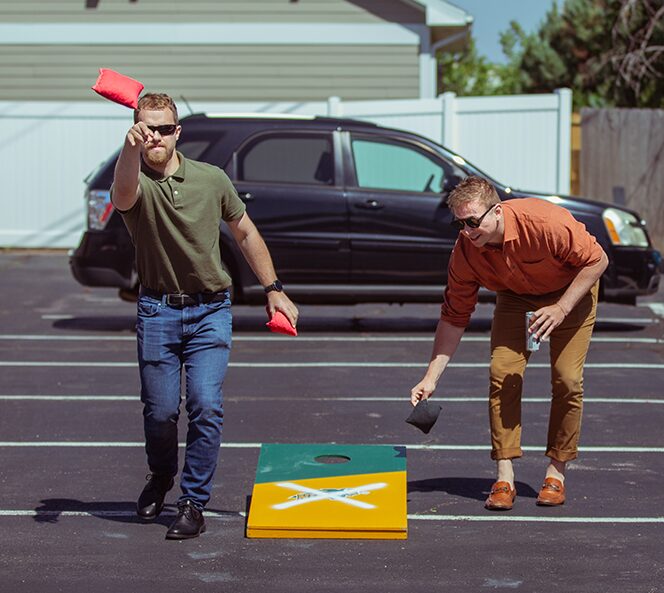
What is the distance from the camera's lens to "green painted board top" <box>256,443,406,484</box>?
261 inches

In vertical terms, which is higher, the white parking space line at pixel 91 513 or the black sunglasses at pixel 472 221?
the black sunglasses at pixel 472 221

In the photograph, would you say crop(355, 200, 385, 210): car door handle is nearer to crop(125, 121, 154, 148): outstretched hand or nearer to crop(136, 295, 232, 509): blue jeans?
crop(136, 295, 232, 509): blue jeans

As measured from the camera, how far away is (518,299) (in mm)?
6625

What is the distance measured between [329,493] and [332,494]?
0.06ft

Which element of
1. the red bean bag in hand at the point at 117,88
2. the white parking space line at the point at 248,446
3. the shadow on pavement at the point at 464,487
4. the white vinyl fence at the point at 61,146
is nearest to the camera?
the red bean bag in hand at the point at 117,88

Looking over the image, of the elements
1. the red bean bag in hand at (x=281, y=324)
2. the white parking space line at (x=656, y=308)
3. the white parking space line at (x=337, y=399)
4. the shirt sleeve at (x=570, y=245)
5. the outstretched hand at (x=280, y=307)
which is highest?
the shirt sleeve at (x=570, y=245)

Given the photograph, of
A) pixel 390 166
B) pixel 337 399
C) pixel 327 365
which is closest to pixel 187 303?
pixel 337 399

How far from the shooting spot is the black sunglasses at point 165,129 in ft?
18.6

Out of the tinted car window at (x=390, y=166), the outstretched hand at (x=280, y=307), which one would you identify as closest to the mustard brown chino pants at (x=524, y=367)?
the outstretched hand at (x=280, y=307)

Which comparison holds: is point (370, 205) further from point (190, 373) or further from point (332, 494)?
point (190, 373)

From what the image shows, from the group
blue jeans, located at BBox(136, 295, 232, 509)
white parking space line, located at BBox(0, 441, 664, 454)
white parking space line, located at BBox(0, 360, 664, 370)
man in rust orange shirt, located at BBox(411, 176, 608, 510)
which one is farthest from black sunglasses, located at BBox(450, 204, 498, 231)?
→ white parking space line, located at BBox(0, 360, 664, 370)

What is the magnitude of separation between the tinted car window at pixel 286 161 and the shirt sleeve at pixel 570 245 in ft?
20.8

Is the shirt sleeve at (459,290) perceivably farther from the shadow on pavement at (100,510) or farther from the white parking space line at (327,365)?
the white parking space line at (327,365)

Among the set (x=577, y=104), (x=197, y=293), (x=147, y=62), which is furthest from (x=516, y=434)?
(x=577, y=104)
